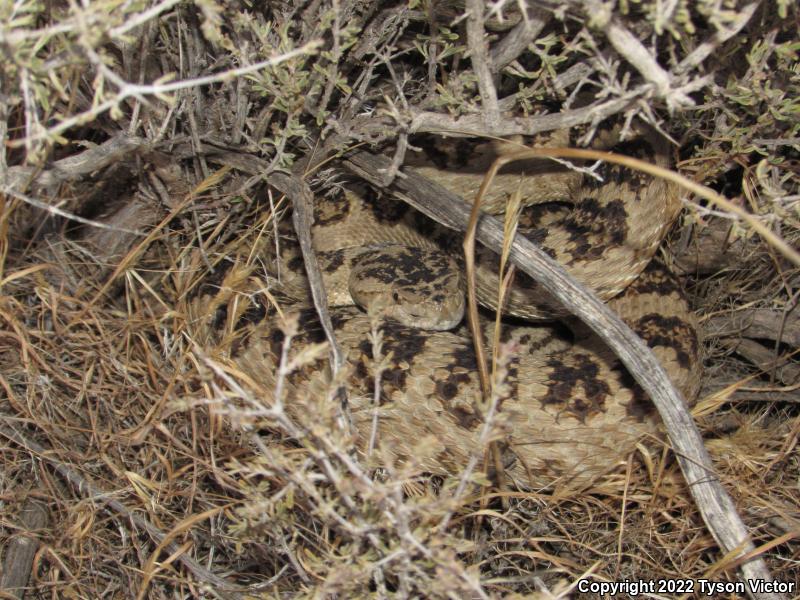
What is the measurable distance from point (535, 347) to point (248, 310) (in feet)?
4.65

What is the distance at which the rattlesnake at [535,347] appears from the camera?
10.3 ft

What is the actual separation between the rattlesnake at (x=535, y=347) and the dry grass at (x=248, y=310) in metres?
0.15

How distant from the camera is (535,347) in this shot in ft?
12.4

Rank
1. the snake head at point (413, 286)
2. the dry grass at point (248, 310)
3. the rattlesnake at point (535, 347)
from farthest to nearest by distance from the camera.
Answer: the snake head at point (413, 286) < the rattlesnake at point (535, 347) < the dry grass at point (248, 310)

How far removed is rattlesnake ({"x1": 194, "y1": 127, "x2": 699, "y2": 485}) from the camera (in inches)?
124

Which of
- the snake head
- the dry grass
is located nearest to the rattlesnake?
the snake head

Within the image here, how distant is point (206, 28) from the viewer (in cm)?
209

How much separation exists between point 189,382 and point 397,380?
88 centimetres

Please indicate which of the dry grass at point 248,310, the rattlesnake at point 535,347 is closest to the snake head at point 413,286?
the rattlesnake at point 535,347

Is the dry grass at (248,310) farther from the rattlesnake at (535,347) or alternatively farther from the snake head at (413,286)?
the snake head at (413,286)

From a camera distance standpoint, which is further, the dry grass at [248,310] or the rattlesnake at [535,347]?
the rattlesnake at [535,347]

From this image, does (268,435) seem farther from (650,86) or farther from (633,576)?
(650,86)

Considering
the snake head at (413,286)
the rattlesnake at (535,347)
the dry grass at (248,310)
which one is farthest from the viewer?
the snake head at (413,286)

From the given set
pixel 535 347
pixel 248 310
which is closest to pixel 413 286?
pixel 535 347
